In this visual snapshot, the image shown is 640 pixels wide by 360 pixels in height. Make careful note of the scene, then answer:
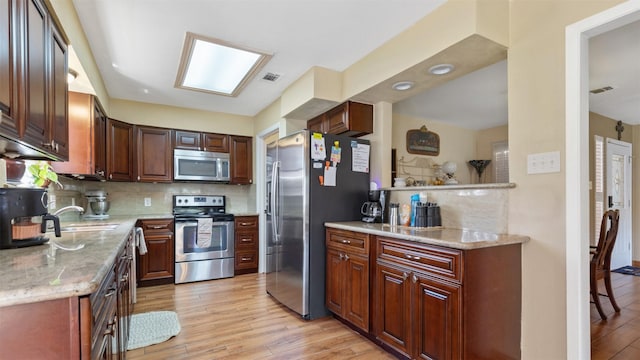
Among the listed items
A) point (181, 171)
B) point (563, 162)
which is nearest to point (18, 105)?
point (563, 162)

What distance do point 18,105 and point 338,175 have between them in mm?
2283

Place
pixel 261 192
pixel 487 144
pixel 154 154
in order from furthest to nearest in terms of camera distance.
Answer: pixel 487 144 < pixel 261 192 < pixel 154 154

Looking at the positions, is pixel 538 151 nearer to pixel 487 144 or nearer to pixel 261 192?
pixel 261 192

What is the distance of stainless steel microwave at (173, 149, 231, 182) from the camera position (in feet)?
14.3

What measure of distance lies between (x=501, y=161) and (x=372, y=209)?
3.62 meters

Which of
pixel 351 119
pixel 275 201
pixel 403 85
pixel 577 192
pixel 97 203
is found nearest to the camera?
pixel 577 192

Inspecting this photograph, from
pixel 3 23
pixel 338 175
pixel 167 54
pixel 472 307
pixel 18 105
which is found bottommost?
pixel 472 307

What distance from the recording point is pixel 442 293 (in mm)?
1789

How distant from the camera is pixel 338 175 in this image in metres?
3.04

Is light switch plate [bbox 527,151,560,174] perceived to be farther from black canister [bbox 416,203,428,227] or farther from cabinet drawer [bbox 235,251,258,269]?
cabinet drawer [bbox 235,251,258,269]

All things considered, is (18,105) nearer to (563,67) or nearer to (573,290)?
(563,67)

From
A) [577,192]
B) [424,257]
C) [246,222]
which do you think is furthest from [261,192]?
[577,192]

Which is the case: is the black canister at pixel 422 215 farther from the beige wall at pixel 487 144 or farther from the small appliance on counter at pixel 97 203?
the beige wall at pixel 487 144

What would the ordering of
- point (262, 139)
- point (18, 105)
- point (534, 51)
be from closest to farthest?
point (18, 105)
point (534, 51)
point (262, 139)
